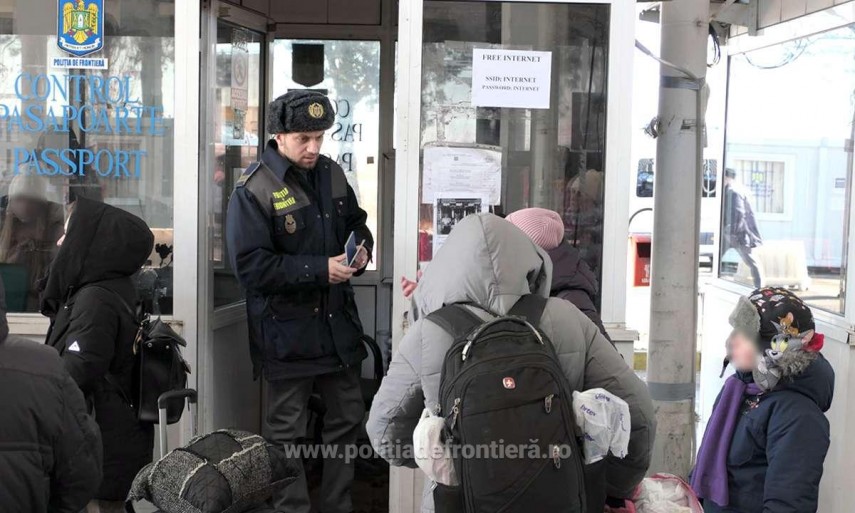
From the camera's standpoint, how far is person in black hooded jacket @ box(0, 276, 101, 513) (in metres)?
2.52

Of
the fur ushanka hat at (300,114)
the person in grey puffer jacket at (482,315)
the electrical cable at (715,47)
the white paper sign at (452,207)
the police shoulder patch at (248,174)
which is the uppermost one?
the electrical cable at (715,47)

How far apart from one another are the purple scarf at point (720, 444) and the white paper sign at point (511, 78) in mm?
1476

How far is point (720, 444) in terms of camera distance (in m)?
3.64

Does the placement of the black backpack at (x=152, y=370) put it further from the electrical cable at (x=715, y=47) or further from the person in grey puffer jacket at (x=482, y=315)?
the electrical cable at (x=715, y=47)

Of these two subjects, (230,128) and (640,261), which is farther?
(640,261)

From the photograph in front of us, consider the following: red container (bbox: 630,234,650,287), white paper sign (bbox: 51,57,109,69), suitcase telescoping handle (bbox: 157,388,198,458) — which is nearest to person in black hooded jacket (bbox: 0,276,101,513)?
suitcase telescoping handle (bbox: 157,388,198,458)

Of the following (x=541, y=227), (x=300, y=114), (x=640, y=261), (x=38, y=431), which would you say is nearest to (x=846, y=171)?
(x=541, y=227)

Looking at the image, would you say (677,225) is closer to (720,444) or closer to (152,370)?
(720,444)

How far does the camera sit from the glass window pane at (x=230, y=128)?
4945mm

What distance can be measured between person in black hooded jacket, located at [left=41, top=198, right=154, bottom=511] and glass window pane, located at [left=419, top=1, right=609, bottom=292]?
1.31 m

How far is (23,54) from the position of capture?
14.6ft

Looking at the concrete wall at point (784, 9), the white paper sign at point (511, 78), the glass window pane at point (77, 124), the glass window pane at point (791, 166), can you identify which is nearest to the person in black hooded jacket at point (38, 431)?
the glass window pane at point (77, 124)

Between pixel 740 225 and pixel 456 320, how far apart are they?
14.5ft

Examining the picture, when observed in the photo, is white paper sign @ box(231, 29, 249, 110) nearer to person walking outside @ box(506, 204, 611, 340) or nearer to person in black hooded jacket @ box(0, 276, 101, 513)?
person walking outside @ box(506, 204, 611, 340)
